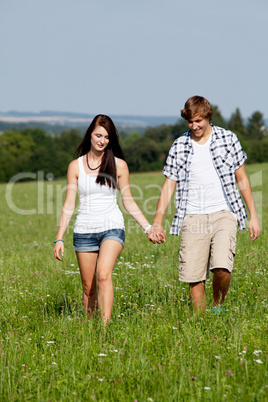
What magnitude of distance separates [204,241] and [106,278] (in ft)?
4.05

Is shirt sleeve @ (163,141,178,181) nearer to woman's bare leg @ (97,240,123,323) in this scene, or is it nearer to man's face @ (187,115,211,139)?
man's face @ (187,115,211,139)

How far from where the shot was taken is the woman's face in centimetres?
565

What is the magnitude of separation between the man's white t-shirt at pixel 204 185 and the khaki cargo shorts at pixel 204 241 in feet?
0.30

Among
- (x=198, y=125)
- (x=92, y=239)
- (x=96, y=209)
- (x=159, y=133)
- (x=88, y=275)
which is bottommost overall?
(x=88, y=275)

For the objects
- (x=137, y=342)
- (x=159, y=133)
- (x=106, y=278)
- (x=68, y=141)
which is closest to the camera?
(x=137, y=342)

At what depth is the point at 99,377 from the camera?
4.11 meters

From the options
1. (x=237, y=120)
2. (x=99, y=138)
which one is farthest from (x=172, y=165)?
(x=237, y=120)

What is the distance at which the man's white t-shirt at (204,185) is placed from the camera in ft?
18.7

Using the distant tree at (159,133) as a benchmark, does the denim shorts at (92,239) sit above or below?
below

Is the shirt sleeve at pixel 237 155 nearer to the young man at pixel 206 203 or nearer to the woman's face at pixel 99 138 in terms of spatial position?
the young man at pixel 206 203

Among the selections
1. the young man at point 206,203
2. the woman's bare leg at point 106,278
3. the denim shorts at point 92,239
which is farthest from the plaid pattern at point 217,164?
the woman's bare leg at point 106,278

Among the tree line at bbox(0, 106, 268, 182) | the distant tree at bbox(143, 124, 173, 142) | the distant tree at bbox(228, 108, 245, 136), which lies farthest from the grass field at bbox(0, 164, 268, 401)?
the distant tree at bbox(228, 108, 245, 136)

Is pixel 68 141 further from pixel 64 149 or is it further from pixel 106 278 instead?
pixel 106 278

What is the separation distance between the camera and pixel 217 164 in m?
5.67
